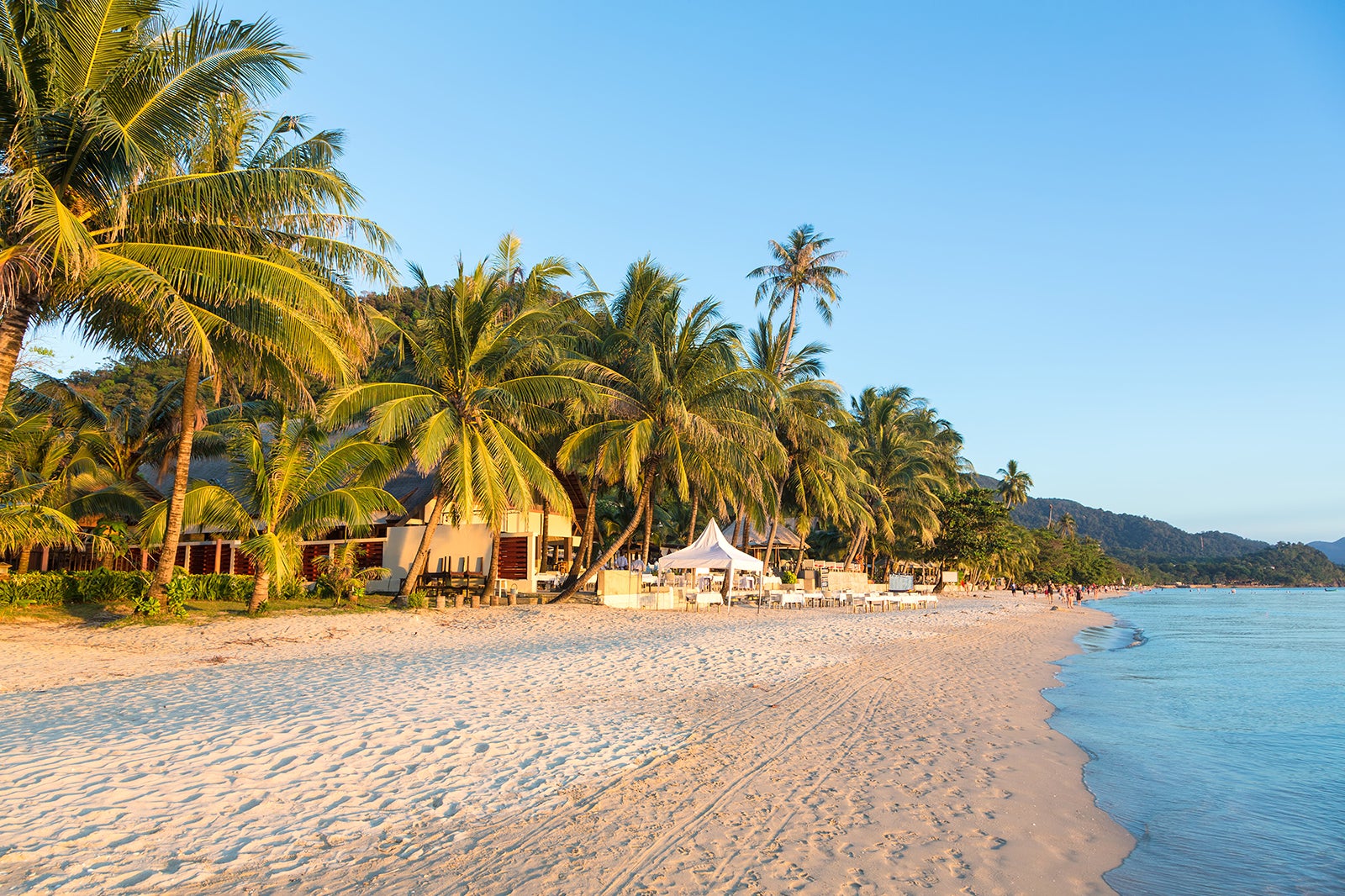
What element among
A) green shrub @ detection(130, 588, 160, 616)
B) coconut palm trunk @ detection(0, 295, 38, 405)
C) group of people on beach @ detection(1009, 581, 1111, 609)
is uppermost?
Result: coconut palm trunk @ detection(0, 295, 38, 405)

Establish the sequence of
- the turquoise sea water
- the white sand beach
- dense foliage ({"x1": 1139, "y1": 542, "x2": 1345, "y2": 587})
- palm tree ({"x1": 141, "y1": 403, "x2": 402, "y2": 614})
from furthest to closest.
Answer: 1. dense foliage ({"x1": 1139, "y1": 542, "x2": 1345, "y2": 587})
2. palm tree ({"x1": 141, "y1": 403, "x2": 402, "y2": 614})
3. the turquoise sea water
4. the white sand beach

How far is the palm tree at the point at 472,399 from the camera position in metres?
15.6

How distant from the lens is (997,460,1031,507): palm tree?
69.6 meters

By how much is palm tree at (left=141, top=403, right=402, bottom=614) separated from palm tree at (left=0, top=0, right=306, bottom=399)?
15.3ft

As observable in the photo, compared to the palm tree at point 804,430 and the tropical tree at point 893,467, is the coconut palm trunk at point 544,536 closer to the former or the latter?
the palm tree at point 804,430

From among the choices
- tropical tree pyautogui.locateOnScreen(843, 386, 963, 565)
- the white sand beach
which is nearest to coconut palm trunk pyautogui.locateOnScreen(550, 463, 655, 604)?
the white sand beach

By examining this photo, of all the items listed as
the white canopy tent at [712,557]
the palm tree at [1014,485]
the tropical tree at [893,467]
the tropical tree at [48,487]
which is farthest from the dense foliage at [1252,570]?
the tropical tree at [48,487]

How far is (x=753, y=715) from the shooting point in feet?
25.0

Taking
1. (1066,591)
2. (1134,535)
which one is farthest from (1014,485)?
(1134,535)

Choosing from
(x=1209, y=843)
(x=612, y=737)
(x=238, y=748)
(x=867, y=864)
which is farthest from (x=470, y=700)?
(x=1209, y=843)

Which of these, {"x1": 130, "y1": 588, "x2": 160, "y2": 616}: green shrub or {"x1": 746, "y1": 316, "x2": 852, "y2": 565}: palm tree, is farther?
{"x1": 746, "y1": 316, "x2": 852, "y2": 565}: palm tree

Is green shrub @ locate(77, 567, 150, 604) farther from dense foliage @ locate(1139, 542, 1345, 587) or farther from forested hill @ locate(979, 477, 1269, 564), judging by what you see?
forested hill @ locate(979, 477, 1269, 564)

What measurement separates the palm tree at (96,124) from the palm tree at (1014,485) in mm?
69523

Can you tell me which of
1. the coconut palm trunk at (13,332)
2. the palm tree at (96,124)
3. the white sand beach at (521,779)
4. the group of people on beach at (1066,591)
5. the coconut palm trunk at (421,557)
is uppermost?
the palm tree at (96,124)
